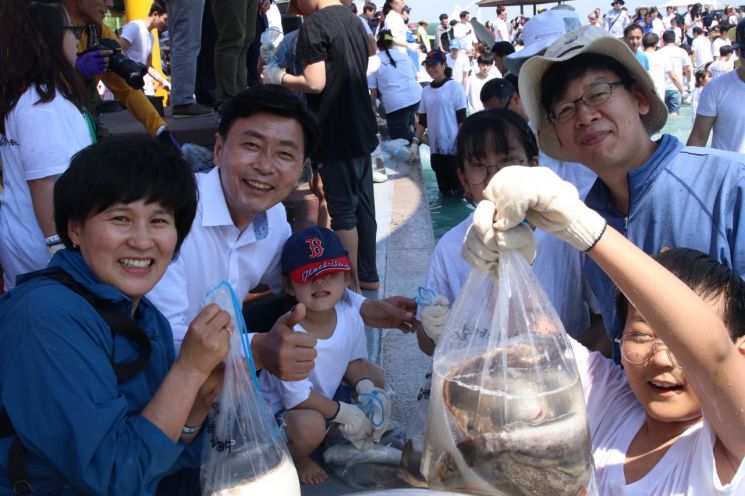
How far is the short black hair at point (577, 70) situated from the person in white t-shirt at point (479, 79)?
31.1ft

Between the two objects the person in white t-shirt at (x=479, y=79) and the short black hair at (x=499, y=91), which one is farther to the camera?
the person in white t-shirt at (x=479, y=79)

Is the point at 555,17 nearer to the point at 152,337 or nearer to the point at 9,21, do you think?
the point at 9,21

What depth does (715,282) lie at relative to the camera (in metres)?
1.61

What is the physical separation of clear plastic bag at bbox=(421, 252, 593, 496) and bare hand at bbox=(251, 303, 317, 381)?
0.66 meters

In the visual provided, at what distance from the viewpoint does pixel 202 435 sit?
1.96 m

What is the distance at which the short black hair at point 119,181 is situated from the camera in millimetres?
1679

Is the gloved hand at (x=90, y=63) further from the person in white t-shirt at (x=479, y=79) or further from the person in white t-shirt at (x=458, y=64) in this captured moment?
the person in white t-shirt at (x=458, y=64)

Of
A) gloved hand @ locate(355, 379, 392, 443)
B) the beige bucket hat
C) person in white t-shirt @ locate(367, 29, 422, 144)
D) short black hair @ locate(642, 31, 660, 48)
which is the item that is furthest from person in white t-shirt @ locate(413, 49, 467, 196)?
the beige bucket hat

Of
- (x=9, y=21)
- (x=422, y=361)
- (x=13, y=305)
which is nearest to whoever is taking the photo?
(x=13, y=305)

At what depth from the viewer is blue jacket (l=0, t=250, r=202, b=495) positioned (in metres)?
1.46

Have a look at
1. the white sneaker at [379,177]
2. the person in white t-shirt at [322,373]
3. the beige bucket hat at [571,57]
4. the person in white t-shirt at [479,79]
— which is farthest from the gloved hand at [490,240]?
the person in white t-shirt at [479,79]

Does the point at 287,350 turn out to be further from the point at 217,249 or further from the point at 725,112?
the point at 725,112

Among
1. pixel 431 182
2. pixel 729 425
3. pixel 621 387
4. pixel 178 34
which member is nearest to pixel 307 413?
pixel 621 387

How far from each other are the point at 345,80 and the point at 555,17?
1.42 meters
